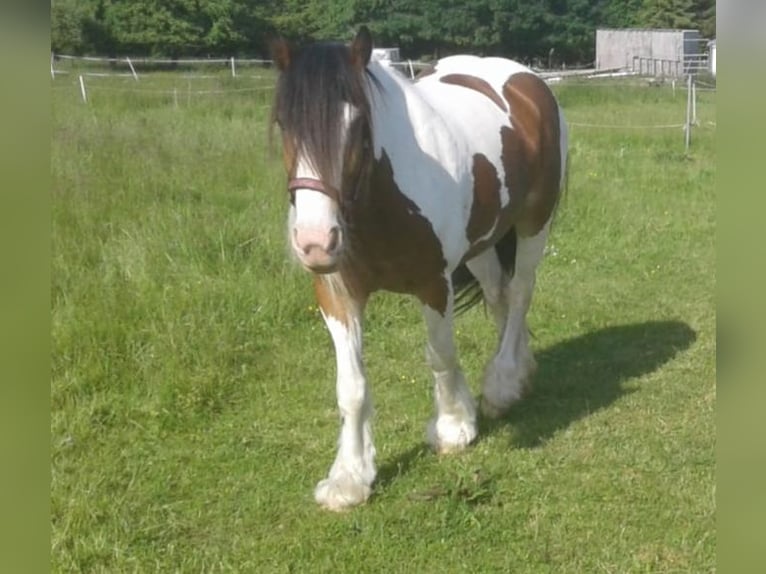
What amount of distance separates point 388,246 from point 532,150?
1302mm

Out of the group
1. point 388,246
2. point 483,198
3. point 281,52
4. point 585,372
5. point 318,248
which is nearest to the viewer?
point 318,248

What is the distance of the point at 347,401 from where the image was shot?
3.28 m

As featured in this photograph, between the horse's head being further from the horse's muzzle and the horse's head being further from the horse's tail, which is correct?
the horse's tail

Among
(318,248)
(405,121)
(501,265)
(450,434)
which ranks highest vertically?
(405,121)

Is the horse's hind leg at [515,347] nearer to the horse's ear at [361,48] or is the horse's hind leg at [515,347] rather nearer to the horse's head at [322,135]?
the horse's head at [322,135]

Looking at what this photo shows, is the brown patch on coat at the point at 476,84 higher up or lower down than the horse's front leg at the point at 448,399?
higher up

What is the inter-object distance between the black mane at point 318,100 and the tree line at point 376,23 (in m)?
0.25

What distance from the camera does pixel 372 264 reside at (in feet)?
10.6

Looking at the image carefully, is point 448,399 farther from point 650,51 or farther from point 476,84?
point 650,51

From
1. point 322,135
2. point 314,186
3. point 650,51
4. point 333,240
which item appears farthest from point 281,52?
point 650,51

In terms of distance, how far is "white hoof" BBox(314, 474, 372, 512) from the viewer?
126 inches

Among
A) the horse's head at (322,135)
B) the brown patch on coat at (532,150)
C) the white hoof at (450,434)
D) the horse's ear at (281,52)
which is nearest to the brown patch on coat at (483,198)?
the brown patch on coat at (532,150)

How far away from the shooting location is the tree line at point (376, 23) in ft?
37.4
